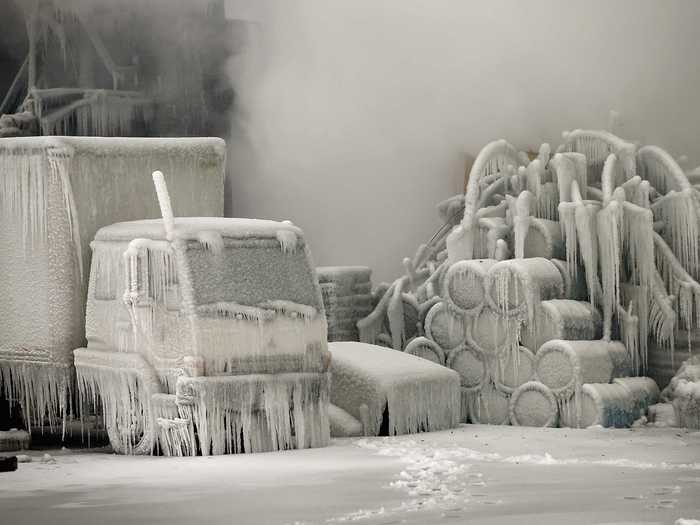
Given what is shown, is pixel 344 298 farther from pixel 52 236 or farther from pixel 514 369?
pixel 52 236

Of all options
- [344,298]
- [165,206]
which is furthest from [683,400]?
[165,206]

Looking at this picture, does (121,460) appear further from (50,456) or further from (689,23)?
(689,23)

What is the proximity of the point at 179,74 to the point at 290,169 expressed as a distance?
2.28 metres

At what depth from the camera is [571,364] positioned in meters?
16.6

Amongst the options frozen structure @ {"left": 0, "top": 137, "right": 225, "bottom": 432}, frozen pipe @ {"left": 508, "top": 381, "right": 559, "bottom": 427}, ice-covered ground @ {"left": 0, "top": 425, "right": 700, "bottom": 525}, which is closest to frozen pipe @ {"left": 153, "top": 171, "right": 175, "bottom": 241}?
frozen structure @ {"left": 0, "top": 137, "right": 225, "bottom": 432}

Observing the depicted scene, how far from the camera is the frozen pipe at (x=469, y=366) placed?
57.2 feet

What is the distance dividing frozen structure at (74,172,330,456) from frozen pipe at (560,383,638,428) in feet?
10.5

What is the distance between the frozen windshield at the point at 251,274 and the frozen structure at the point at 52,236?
5.17 feet

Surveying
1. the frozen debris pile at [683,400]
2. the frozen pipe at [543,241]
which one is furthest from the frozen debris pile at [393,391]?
the frozen debris pile at [683,400]

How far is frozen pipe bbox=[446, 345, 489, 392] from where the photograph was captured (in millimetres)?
17422

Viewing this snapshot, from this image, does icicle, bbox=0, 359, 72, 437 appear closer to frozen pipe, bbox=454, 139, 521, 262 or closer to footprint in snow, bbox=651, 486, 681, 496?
frozen pipe, bbox=454, 139, 521, 262

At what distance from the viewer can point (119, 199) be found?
A: 51.2ft

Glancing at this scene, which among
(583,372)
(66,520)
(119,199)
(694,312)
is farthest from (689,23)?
(66,520)

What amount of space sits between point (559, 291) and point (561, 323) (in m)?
0.66
